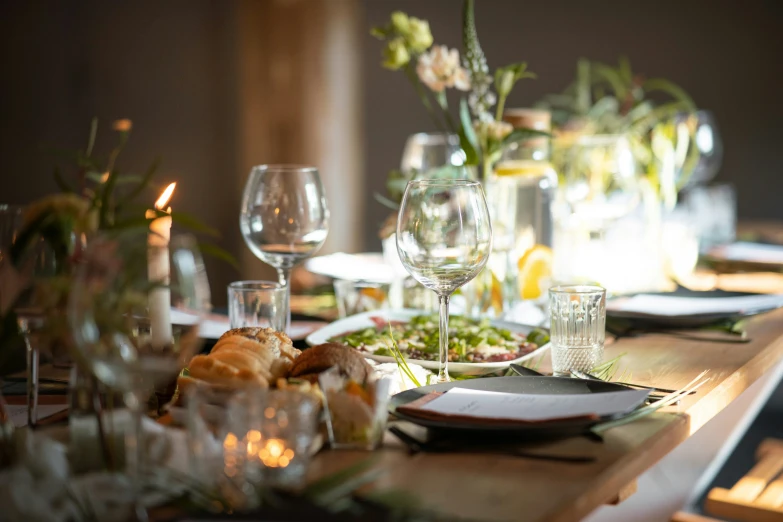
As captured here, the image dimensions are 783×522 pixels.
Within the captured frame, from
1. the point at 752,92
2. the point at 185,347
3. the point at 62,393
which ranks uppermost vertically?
the point at 752,92

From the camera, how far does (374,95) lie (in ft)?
20.5

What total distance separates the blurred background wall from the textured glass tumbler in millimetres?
3732

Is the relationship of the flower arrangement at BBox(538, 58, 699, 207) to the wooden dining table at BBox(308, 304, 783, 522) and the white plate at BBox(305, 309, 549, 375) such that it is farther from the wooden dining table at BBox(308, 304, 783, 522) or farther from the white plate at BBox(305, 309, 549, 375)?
the wooden dining table at BBox(308, 304, 783, 522)

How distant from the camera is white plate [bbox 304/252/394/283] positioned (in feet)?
6.72

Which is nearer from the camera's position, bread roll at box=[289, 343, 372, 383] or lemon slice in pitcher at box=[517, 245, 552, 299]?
bread roll at box=[289, 343, 372, 383]

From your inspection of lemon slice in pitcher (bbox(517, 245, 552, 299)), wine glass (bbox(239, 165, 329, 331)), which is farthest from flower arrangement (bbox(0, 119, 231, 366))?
lemon slice in pitcher (bbox(517, 245, 552, 299))

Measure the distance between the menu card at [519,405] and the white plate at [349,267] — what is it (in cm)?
97

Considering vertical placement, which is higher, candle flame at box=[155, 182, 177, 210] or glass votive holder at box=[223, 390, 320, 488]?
candle flame at box=[155, 182, 177, 210]

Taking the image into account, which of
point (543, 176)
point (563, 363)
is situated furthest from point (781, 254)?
point (563, 363)

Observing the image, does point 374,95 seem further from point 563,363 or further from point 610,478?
point 610,478

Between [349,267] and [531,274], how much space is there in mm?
527

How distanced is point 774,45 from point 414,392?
469 cm

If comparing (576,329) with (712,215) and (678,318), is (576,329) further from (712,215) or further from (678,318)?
(712,215)

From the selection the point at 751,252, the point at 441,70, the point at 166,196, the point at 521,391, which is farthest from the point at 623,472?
the point at 751,252
